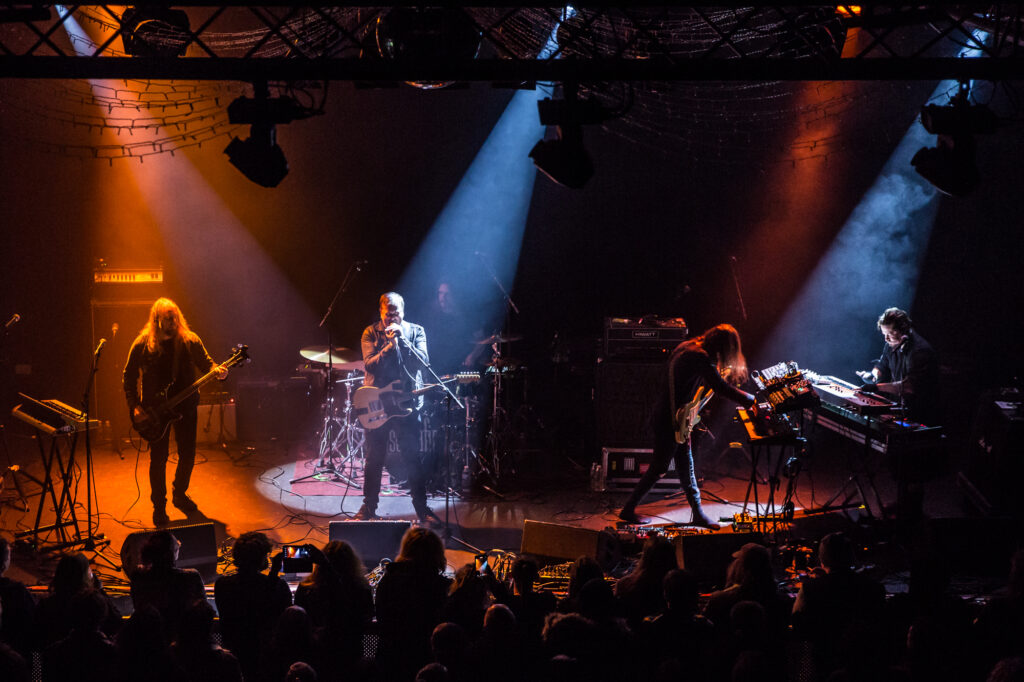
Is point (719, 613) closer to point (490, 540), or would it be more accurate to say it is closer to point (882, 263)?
point (490, 540)

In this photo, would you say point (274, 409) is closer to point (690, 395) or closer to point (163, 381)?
point (163, 381)

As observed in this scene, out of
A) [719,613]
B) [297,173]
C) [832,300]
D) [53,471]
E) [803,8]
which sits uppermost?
[803,8]

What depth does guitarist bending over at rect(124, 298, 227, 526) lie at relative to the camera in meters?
7.20

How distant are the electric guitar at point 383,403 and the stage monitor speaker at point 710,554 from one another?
8.67ft

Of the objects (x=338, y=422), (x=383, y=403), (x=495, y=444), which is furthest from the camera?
(x=338, y=422)

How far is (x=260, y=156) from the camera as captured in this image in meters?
5.86

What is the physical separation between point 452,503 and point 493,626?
4.46 m

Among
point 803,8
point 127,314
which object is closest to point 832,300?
point 803,8

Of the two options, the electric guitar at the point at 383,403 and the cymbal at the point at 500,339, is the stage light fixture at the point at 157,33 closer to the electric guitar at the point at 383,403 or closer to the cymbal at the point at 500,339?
the electric guitar at the point at 383,403

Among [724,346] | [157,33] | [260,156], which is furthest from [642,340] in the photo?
[157,33]

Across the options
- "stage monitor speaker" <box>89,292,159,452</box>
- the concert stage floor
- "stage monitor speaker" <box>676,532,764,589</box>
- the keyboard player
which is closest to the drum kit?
the concert stage floor

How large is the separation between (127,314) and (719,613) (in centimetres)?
891

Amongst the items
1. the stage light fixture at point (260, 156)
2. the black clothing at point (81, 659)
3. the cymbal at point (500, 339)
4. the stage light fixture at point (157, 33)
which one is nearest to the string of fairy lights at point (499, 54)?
the stage light fixture at point (157, 33)

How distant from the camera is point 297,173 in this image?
11133mm
